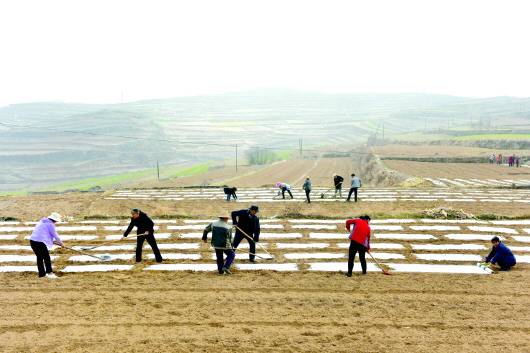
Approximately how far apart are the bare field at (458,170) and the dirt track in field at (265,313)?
28481 mm

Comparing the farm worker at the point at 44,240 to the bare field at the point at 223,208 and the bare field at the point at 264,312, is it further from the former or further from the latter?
the bare field at the point at 223,208

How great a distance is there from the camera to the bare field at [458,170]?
35.8 meters

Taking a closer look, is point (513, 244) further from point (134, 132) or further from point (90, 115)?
point (90, 115)

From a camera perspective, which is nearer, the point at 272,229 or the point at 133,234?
the point at 133,234

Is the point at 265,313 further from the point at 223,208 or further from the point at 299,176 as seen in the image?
the point at 299,176

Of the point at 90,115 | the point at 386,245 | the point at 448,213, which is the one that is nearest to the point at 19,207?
the point at 386,245

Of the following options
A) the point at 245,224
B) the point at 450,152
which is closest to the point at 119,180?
the point at 450,152

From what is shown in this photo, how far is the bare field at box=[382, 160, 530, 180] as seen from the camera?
35812mm

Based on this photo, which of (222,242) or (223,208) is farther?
(223,208)

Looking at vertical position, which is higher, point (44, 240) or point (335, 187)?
point (44, 240)

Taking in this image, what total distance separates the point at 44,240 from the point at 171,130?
424 ft

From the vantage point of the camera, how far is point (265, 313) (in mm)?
7820

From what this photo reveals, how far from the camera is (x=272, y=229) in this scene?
1473cm

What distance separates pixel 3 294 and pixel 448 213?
14.5 metres
